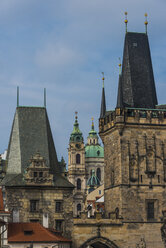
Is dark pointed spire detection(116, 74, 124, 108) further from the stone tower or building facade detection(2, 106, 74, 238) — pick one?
the stone tower

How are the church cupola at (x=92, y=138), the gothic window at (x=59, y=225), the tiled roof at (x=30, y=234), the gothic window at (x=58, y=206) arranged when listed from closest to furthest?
the tiled roof at (x=30, y=234), the gothic window at (x=59, y=225), the gothic window at (x=58, y=206), the church cupola at (x=92, y=138)

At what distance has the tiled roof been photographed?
145ft

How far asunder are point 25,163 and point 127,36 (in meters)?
16.7

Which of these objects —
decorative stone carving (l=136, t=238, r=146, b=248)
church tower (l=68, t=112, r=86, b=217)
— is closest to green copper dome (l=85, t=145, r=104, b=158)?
church tower (l=68, t=112, r=86, b=217)

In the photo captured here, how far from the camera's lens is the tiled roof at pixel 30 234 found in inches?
1738

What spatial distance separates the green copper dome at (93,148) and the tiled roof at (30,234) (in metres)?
119

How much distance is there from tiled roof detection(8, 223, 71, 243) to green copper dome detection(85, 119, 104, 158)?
4680 inches

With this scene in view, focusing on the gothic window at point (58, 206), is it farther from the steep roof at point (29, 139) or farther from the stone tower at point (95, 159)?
the stone tower at point (95, 159)

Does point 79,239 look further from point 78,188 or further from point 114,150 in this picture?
point 78,188

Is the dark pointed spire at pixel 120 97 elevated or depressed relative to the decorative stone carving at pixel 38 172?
elevated

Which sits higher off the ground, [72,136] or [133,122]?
[72,136]

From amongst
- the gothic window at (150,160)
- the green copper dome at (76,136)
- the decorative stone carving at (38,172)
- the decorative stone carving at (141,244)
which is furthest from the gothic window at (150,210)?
the green copper dome at (76,136)

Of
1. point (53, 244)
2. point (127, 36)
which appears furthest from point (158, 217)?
point (127, 36)

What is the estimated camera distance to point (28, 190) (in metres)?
49.8
